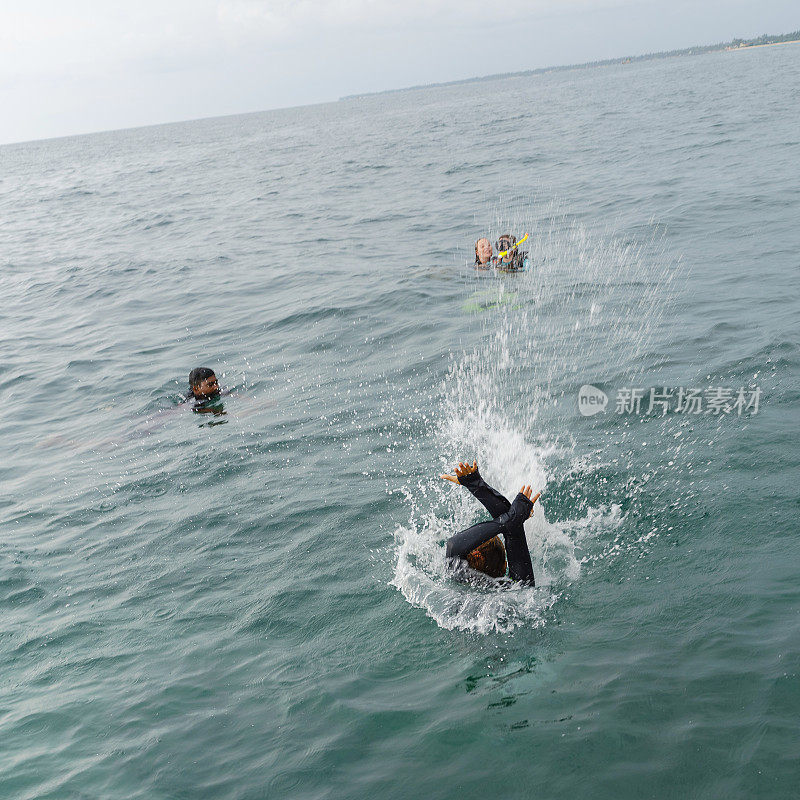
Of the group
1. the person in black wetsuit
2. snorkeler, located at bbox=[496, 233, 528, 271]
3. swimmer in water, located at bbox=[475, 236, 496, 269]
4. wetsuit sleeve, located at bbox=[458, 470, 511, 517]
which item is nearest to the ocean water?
the person in black wetsuit

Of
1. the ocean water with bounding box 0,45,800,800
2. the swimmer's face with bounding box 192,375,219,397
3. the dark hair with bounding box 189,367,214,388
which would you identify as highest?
the dark hair with bounding box 189,367,214,388

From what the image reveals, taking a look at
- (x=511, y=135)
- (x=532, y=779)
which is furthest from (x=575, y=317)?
(x=511, y=135)

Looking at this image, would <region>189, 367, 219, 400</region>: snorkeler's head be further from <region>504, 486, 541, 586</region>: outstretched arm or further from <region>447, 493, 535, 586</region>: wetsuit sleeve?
<region>504, 486, 541, 586</region>: outstretched arm

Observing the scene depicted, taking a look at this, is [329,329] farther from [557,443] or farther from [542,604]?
[542,604]

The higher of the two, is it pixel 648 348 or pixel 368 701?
pixel 648 348

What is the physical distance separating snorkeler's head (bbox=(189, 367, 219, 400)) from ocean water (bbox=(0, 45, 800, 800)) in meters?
0.39

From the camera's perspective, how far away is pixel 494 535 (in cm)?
578

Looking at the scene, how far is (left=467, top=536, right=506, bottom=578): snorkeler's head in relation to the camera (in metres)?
6.03

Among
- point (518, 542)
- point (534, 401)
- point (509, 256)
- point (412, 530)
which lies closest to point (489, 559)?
point (518, 542)

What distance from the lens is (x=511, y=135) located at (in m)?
45.6

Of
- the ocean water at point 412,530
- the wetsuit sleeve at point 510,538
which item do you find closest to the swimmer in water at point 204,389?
the ocean water at point 412,530

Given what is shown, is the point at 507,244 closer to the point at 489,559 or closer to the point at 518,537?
the point at 489,559

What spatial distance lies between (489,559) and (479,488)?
682 mm

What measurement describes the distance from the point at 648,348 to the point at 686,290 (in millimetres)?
2873
